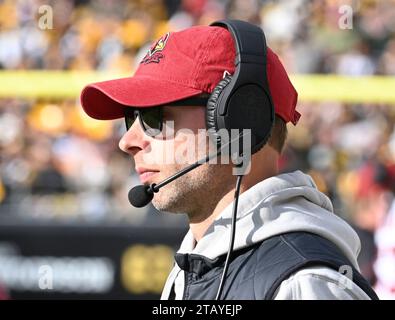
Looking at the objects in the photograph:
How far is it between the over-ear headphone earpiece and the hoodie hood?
101 millimetres

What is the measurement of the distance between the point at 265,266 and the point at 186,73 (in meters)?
0.48

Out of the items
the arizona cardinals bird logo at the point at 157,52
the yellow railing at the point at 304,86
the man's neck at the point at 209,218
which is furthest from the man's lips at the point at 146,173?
the yellow railing at the point at 304,86

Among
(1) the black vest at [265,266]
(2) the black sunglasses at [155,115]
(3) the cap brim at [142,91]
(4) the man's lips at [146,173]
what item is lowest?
(1) the black vest at [265,266]

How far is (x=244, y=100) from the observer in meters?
1.96

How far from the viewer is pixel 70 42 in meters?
8.96

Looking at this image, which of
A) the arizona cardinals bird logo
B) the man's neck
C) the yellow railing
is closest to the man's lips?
the man's neck

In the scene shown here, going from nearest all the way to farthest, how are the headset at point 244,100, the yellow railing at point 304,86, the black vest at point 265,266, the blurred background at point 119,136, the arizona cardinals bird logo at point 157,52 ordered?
1. the black vest at point 265,266
2. the headset at point 244,100
3. the arizona cardinals bird logo at point 157,52
4. the blurred background at point 119,136
5. the yellow railing at point 304,86

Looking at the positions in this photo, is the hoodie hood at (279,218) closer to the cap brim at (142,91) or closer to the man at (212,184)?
the man at (212,184)

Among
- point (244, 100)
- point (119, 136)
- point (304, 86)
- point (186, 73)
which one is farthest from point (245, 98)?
point (304, 86)

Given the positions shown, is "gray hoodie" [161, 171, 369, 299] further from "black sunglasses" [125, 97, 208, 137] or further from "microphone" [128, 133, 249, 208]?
"black sunglasses" [125, 97, 208, 137]

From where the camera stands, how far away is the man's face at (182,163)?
1.96 metres

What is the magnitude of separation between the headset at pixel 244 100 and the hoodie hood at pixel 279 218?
0.10m

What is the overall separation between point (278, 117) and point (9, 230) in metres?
4.94

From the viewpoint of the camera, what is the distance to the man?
1768mm
